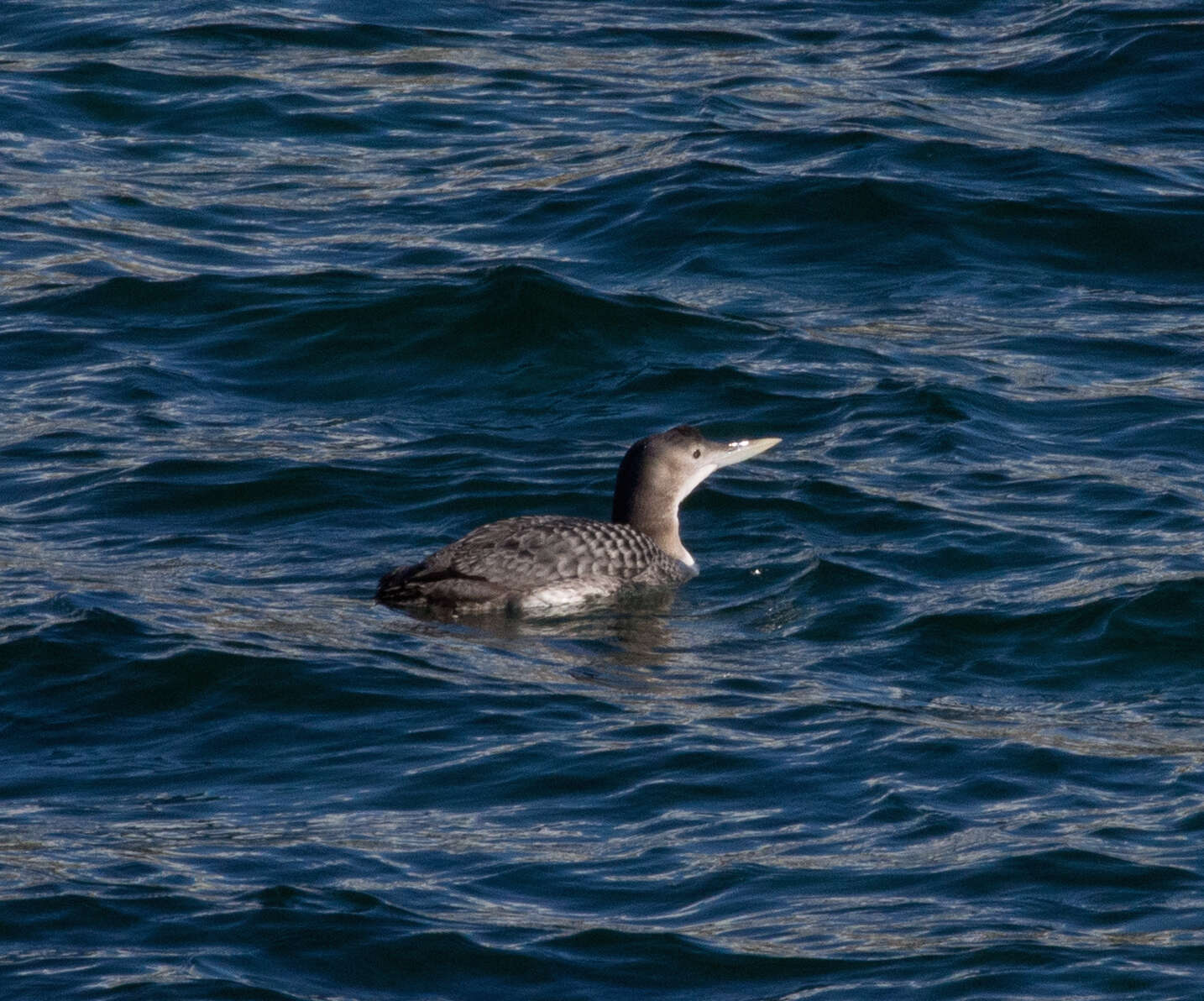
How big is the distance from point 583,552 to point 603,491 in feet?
4.90

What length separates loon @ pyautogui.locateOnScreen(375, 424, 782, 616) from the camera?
952 centimetres

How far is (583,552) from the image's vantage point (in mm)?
9891

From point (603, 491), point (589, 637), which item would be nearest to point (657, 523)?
point (603, 491)

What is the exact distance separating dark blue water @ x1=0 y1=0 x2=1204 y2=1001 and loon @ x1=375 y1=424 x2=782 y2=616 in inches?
6.1

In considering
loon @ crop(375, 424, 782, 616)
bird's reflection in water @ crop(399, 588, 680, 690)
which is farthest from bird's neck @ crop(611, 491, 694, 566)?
bird's reflection in water @ crop(399, 588, 680, 690)

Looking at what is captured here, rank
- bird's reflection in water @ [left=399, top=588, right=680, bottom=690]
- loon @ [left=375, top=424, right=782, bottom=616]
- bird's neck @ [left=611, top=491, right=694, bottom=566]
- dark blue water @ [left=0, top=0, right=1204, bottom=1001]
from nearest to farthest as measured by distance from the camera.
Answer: dark blue water @ [left=0, top=0, right=1204, bottom=1001] → bird's reflection in water @ [left=399, top=588, right=680, bottom=690] → loon @ [left=375, top=424, right=782, bottom=616] → bird's neck @ [left=611, top=491, right=694, bottom=566]

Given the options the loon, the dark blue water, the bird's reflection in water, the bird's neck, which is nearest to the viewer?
the dark blue water

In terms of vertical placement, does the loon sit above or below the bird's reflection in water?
above

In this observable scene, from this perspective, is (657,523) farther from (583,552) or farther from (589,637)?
(589,637)

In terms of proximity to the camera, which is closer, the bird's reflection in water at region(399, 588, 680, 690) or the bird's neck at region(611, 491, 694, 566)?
the bird's reflection in water at region(399, 588, 680, 690)

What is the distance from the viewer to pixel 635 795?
7.55 meters

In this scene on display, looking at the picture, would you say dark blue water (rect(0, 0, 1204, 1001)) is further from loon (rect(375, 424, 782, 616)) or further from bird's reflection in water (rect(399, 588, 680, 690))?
loon (rect(375, 424, 782, 616))

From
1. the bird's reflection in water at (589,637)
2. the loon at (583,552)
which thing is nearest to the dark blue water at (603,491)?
the bird's reflection in water at (589,637)

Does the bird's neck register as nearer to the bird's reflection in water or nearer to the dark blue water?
the dark blue water
